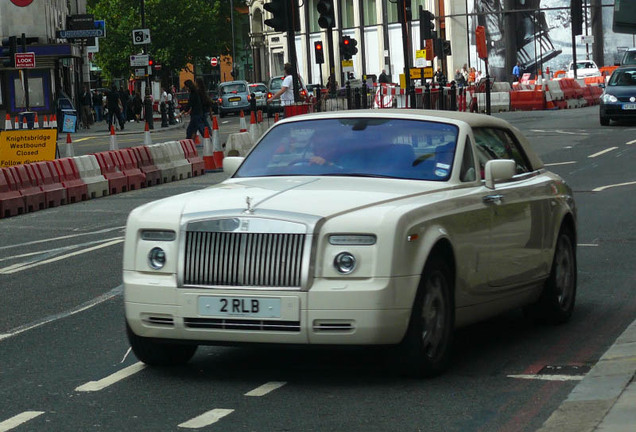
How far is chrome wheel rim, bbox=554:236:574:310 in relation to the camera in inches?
361

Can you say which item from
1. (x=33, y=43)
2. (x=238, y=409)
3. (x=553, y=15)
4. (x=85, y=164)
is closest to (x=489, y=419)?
(x=238, y=409)

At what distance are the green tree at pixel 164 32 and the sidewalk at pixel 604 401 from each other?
93.2 metres

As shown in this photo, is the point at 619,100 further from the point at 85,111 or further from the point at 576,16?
the point at 85,111

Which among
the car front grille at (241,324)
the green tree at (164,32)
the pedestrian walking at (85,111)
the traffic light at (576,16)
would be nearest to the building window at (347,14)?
the green tree at (164,32)

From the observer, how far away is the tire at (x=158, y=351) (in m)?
7.68

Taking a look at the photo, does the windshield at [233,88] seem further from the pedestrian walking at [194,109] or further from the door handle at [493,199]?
the door handle at [493,199]

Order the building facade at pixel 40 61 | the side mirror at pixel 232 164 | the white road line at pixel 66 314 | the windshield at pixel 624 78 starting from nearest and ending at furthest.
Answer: the side mirror at pixel 232 164 < the white road line at pixel 66 314 < the windshield at pixel 624 78 < the building facade at pixel 40 61

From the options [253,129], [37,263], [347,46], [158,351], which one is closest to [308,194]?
[158,351]

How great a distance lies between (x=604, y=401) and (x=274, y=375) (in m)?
1.90

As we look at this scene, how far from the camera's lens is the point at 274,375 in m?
7.62

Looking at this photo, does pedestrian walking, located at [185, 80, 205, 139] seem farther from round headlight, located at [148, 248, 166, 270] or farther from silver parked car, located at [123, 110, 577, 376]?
round headlight, located at [148, 248, 166, 270]

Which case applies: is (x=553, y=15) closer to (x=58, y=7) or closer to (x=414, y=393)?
(x=58, y=7)

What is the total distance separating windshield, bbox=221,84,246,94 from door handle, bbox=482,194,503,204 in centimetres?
6473

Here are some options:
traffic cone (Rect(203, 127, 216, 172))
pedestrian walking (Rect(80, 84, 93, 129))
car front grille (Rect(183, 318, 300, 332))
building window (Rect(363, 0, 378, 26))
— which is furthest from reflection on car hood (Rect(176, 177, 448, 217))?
building window (Rect(363, 0, 378, 26))
